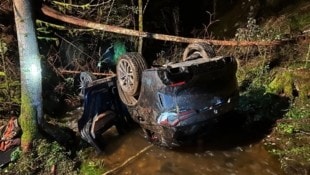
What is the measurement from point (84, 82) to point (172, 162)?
7.77ft

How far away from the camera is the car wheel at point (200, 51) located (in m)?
5.52

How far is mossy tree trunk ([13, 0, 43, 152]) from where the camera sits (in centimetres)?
512

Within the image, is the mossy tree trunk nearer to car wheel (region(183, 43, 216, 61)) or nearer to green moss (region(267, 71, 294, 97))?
car wheel (region(183, 43, 216, 61))

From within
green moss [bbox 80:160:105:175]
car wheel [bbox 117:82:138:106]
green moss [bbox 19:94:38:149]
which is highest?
car wheel [bbox 117:82:138:106]

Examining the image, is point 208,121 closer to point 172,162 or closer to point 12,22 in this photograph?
point 172,162

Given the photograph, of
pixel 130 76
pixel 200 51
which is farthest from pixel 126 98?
pixel 200 51

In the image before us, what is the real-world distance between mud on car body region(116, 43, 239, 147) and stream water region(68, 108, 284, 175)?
363 mm

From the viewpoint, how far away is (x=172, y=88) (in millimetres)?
4508

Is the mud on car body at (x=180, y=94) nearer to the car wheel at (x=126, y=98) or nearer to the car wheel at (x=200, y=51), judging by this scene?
the car wheel at (x=126, y=98)

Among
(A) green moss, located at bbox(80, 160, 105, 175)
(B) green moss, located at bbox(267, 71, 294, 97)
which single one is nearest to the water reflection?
(A) green moss, located at bbox(80, 160, 105, 175)

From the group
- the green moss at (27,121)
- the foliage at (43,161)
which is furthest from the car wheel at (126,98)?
the green moss at (27,121)

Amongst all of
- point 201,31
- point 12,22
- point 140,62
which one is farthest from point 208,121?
point 201,31

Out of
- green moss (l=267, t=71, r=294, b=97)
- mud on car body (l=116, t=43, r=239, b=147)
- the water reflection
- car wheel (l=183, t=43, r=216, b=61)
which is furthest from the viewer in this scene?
green moss (l=267, t=71, r=294, b=97)

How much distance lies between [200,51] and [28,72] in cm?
280
